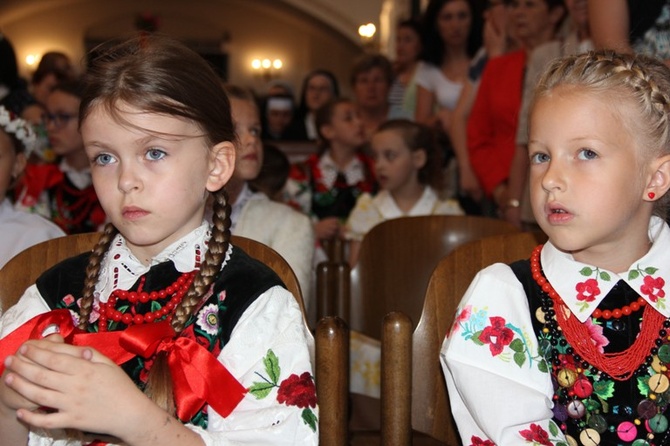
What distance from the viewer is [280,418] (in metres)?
1.18

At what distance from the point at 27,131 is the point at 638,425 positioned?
1.75m

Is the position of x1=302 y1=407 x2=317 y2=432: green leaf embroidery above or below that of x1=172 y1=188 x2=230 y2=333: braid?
below

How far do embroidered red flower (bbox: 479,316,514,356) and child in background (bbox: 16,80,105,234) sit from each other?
194cm

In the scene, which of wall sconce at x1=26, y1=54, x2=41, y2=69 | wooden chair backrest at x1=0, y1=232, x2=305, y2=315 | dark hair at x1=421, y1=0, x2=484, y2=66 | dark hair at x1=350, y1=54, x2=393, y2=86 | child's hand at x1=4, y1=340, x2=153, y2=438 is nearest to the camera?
child's hand at x1=4, y1=340, x2=153, y2=438

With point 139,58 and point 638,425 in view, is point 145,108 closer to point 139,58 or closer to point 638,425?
point 139,58

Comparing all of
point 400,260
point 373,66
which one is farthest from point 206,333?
point 373,66

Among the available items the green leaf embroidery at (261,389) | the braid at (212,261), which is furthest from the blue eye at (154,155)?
the green leaf embroidery at (261,389)

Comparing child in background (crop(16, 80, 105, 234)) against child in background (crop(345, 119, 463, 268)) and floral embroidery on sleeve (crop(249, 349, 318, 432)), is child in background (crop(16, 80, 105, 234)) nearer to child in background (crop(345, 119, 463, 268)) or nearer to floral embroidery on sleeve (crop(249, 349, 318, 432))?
child in background (crop(345, 119, 463, 268))

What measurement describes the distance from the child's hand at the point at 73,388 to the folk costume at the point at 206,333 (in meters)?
0.13

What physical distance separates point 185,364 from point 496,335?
0.47 m

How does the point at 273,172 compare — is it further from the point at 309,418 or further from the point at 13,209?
the point at 309,418

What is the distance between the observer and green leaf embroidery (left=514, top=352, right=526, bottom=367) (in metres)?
1.31

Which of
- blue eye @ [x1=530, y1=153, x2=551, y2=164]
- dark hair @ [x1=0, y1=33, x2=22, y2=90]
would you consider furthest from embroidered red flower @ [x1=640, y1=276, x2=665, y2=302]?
dark hair @ [x1=0, y1=33, x2=22, y2=90]

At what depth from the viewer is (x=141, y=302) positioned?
1322mm
